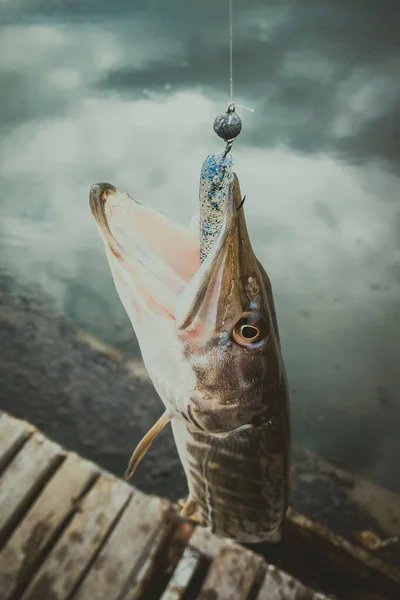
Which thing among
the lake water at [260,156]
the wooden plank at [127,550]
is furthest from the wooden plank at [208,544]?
the lake water at [260,156]

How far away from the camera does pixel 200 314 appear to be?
3.42ft

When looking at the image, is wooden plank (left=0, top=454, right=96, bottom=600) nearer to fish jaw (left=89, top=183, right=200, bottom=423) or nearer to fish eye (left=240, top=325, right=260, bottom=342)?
fish jaw (left=89, top=183, right=200, bottom=423)

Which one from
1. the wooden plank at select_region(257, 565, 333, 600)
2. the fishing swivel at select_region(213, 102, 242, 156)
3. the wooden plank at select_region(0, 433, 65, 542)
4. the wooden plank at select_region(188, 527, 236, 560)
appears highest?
the fishing swivel at select_region(213, 102, 242, 156)

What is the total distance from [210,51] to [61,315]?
8.70ft

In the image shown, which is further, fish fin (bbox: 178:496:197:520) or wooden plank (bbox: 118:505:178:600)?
fish fin (bbox: 178:496:197:520)

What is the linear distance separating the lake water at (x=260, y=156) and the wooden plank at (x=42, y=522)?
126 centimetres

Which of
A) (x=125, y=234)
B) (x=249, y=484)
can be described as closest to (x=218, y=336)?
(x=125, y=234)

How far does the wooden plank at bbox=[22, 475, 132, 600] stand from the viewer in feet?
5.19

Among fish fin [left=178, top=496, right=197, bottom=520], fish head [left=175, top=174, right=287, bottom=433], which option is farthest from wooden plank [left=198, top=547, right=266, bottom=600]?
fish head [left=175, top=174, right=287, bottom=433]

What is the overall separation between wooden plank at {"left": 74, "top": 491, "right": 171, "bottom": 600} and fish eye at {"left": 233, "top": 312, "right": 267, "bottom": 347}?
0.95m

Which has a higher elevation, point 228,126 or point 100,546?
point 228,126

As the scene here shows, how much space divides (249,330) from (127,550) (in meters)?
1.06

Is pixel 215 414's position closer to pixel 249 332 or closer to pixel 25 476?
pixel 249 332

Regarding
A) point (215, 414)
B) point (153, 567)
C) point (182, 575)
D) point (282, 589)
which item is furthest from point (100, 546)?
point (215, 414)
